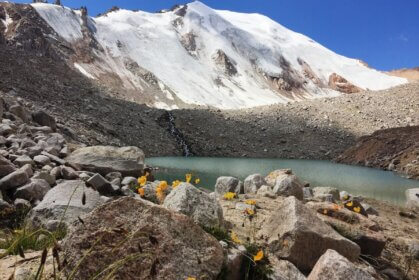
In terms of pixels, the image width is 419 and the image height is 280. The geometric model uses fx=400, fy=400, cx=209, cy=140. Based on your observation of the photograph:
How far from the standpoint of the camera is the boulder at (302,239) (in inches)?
215

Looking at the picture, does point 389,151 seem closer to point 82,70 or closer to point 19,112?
point 19,112

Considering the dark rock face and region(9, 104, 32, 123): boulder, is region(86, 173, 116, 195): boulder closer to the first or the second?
region(9, 104, 32, 123): boulder

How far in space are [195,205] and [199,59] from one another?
109 meters

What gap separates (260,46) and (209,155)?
8852cm

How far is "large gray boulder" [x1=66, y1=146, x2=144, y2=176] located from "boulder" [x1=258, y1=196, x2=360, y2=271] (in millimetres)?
7418

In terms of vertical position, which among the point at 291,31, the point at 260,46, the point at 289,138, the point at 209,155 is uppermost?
the point at 291,31

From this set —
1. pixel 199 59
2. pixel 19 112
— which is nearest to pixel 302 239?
pixel 19 112

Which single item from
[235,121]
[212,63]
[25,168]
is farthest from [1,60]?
[212,63]

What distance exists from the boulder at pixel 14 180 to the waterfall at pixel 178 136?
40.6 meters

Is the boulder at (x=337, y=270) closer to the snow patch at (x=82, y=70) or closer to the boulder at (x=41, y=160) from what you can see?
the boulder at (x=41, y=160)

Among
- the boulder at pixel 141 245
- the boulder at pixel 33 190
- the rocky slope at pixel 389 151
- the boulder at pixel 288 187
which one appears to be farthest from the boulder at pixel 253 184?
the rocky slope at pixel 389 151

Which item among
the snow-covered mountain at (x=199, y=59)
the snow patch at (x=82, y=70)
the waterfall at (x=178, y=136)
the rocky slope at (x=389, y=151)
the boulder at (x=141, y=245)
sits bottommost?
the waterfall at (x=178, y=136)

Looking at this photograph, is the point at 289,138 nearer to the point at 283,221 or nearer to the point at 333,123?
the point at 333,123

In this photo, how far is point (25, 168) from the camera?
351 inches
